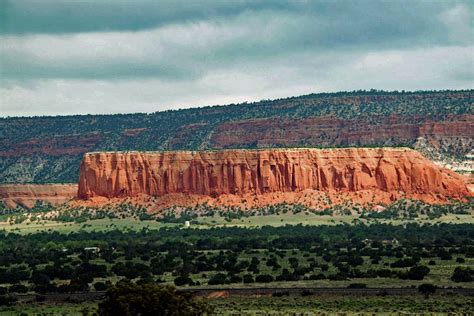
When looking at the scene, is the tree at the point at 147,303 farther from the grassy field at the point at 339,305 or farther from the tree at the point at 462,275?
the tree at the point at 462,275

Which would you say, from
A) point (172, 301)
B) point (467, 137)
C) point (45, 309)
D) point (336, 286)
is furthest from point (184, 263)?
point (467, 137)

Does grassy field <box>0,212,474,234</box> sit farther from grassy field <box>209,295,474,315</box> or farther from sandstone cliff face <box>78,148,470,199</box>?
grassy field <box>209,295,474,315</box>

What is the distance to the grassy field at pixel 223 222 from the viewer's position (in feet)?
463

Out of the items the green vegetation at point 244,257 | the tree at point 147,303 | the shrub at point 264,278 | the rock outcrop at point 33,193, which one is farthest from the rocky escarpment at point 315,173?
the tree at point 147,303

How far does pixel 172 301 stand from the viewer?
5641 cm

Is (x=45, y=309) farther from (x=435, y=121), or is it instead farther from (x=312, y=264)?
(x=435, y=121)

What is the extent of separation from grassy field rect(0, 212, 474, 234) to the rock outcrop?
1378 inches

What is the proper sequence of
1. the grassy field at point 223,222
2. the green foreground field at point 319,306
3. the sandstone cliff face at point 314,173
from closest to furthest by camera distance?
the green foreground field at point 319,306, the grassy field at point 223,222, the sandstone cliff face at point 314,173

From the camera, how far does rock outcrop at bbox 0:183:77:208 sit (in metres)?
189

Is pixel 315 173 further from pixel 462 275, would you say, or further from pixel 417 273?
pixel 462 275

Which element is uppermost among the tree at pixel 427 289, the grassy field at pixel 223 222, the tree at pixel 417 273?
the tree at pixel 427 289

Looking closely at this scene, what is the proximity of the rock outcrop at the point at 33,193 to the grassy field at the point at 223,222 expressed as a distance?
35.0m

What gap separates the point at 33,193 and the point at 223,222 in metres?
53.7

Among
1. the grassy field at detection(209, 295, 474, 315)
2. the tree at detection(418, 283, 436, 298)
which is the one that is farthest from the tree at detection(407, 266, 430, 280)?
the grassy field at detection(209, 295, 474, 315)
